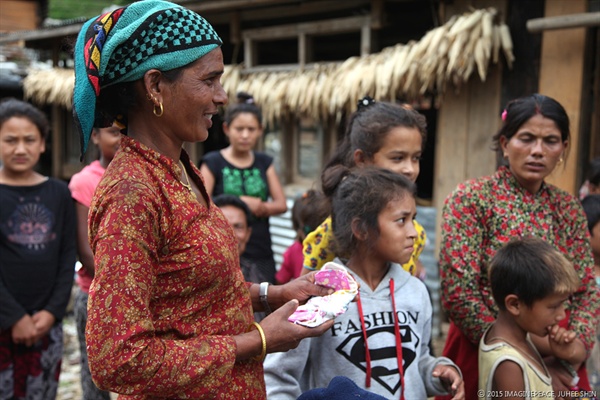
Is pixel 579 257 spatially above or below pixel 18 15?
below

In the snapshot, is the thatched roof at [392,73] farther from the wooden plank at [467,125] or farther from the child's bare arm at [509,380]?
the child's bare arm at [509,380]

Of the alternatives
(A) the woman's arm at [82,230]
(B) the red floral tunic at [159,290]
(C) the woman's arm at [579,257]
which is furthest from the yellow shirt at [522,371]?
(A) the woman's arm at [82,230]

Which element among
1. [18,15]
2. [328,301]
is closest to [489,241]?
[328,301]

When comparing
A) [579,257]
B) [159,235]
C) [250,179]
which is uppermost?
[159,235]

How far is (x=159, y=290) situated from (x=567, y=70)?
137 inches

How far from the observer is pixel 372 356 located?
6.15 ft

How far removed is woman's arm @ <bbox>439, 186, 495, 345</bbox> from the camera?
85.3 inches

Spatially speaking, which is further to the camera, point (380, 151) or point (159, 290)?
point (380, 151)

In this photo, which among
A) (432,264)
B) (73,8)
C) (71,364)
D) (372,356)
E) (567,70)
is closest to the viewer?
(372,356)

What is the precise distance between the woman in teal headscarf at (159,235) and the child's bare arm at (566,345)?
1.16 metres

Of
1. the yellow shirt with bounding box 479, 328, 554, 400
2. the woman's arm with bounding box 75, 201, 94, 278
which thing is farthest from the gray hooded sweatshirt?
the woman's arm with bounding box 75, 201, 94, 278

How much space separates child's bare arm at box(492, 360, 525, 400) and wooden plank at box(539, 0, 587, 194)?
2160 mm

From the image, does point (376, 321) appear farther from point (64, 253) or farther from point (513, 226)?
point (64, 253)

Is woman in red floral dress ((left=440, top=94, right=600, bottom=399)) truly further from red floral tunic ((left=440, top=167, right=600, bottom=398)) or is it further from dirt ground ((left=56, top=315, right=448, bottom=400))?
dirt ground ((left=56, top=315, right=448, bottom=400))
